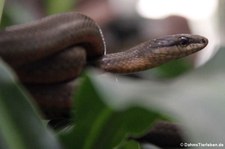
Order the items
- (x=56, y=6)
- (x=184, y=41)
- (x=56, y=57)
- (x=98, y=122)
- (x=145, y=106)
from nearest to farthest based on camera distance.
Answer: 1. (x=145, y=106)
2. (x=98, y=122)
3. (x=56, y=57)
4. (x=184, y=41)
5. (x=56, y=6)

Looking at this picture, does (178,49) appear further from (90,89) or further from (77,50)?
(90,89)

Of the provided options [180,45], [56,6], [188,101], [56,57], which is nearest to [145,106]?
[188,101]

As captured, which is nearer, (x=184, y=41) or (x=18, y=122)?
(x=18, y=122)

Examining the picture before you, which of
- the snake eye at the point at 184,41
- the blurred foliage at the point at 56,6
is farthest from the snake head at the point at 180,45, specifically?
the blurred foliage at the point at 56,6

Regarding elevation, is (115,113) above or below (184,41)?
above

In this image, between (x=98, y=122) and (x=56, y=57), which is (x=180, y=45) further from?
(x=98, y=122)

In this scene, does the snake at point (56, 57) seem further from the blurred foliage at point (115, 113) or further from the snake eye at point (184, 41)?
the blurred foliage at point (115, 113)
